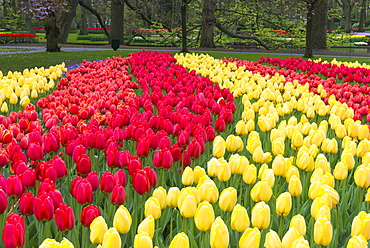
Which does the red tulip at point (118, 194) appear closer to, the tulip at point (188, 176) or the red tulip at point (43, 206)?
the red tulip at point (43, 206)

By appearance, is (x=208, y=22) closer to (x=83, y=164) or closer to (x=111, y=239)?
(x=83, y=164)

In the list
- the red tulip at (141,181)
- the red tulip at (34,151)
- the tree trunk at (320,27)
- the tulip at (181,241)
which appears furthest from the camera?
the tree trunk at (320,27)

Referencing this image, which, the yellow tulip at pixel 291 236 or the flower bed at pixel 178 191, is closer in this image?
the yellow tulip at pixel 291 236

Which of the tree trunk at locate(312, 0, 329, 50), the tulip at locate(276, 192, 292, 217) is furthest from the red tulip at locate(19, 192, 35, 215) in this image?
the tree trunk at locate(312, 0, 329, 50)

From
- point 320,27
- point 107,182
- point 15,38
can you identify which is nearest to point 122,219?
point 107,182

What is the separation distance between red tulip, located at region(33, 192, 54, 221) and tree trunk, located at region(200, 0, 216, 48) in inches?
989

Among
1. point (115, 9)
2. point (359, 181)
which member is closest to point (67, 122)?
point (359, 181)

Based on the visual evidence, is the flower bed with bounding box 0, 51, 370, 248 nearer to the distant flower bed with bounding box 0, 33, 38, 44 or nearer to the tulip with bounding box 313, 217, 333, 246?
the tulip with bounding box 313, 217, 333, 246

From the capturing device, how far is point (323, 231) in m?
2.16

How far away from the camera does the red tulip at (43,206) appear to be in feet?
7.96

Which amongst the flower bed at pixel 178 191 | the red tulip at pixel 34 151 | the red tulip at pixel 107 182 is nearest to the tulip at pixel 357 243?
the flower bed at pixel 178 191

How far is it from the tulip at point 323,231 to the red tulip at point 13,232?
1458 mm

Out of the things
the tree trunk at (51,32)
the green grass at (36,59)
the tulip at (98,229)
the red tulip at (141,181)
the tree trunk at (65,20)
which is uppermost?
the tree trunk at (65,20)

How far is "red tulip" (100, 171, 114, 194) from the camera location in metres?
2.85
